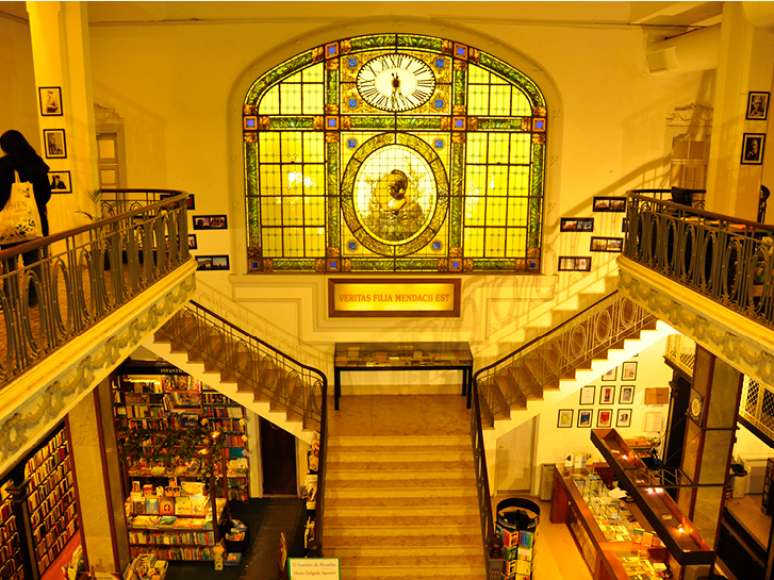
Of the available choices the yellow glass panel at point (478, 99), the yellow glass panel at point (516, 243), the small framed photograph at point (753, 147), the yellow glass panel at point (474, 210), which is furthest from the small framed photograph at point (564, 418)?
the small framed photograph at point (753, 147)

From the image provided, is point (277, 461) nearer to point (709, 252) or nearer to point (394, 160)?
point (394, 160)

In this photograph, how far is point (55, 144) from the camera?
7445 mm

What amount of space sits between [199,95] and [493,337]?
5.69m

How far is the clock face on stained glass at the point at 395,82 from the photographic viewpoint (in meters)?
10.1

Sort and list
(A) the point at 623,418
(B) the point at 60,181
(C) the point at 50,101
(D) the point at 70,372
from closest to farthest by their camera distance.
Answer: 1. (D) the point at 70,372
2. (C) the point at 50,101
3. (B) the point at 60,181
4. (A) the point at 623,418

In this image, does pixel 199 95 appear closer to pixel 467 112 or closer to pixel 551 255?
pixel 467 112

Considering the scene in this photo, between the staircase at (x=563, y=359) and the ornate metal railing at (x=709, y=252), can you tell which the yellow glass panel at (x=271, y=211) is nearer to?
the staircase at (x=563, y=359)

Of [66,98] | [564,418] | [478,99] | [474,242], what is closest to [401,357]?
[474,242]

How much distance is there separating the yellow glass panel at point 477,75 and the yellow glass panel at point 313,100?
87.4 inches

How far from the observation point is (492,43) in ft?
32.6

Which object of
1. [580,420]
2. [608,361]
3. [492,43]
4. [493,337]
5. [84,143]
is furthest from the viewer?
[580,420]

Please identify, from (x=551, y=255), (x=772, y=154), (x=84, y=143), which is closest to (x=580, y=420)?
(x=551, y=255)

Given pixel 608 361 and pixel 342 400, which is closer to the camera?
pixel 608 361

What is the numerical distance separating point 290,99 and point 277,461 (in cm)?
589
